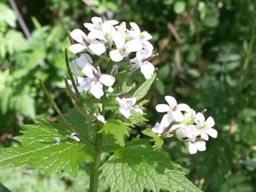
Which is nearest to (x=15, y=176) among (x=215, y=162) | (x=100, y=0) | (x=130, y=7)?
(x=215, y=162)

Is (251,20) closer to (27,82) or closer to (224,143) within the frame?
(224,143)

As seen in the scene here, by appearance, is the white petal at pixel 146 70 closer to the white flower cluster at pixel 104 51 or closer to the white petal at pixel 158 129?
the white flower cluster at pixel 104 51

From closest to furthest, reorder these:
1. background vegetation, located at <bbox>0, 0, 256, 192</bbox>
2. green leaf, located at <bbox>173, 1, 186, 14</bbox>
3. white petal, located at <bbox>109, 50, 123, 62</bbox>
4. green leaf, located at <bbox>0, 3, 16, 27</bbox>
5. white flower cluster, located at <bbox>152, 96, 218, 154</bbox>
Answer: white petal, located at <bbox>109, 50, 123, 62</bbox>, white flower cluster, located at <bbox>152, 96, 218, 154</bbox>, background vegetation, located at <bbox>0, 0, 256, 192</bbox>, green leaf, located at <bbox>0, 3, 16, 27</bbox>, green leaf, located at <bbox>173, 1, 186, 14</bbox>

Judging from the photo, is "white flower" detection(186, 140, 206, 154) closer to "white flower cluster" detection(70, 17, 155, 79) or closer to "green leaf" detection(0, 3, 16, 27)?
"white flower cluster" detection(70, 17, 155, 79)

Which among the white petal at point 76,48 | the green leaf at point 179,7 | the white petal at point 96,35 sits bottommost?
the green leaf at point 179,7

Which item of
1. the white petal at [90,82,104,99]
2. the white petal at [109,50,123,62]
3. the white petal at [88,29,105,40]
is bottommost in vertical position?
the white petal at [90,82,104,99]

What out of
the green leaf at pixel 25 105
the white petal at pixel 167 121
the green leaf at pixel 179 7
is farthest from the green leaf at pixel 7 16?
the white petal at pixel 167 121

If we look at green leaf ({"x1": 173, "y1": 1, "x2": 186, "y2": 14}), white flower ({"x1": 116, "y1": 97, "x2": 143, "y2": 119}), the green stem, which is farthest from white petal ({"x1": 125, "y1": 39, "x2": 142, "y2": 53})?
green leaf ({"x1": 173, "y1": 1, "x2": 186, "y2": 14})
